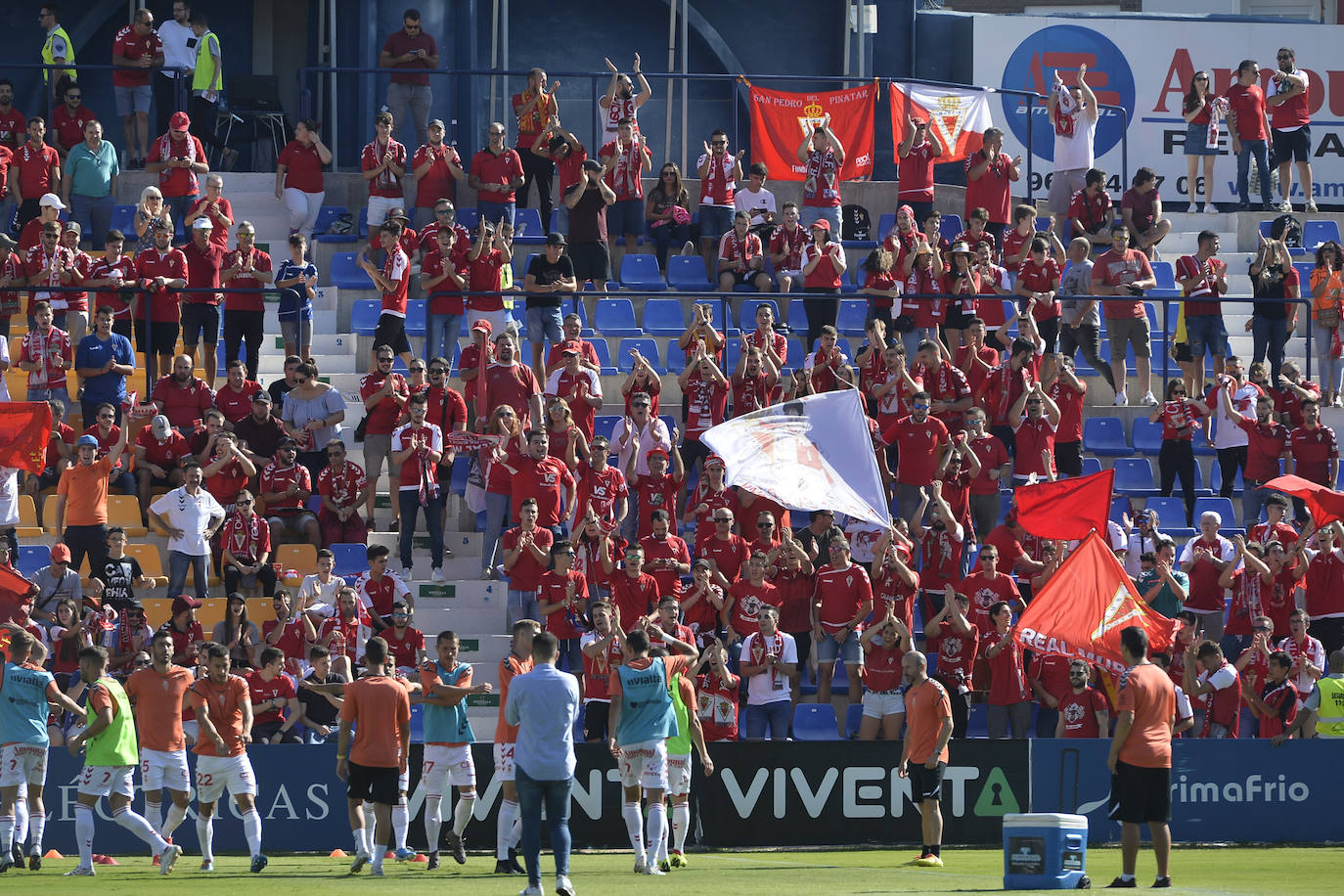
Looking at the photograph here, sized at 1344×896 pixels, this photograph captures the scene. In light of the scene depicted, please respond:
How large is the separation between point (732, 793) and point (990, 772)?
237cm

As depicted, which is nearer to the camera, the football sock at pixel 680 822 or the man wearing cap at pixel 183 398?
the football sock at pixel 680 822

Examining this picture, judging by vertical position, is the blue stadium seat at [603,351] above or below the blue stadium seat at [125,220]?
below

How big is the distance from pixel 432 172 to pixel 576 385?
5011 millimetres

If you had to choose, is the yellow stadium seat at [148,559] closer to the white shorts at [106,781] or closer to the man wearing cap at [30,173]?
the white shorts at [106,781]

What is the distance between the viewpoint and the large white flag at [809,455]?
A: 61.2ft

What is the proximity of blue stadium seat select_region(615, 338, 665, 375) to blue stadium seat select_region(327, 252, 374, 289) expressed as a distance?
3.27 m

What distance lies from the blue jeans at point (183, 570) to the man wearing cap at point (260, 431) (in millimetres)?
1379

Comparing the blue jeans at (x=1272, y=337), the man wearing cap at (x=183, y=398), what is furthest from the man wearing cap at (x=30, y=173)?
the blue jeans at (x=1272, y=337)

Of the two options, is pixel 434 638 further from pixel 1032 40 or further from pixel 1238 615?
pixel 1032 40

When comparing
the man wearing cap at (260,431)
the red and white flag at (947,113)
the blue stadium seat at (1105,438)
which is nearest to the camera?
the man wearing cap at (260,431)

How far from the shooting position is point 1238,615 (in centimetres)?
2073

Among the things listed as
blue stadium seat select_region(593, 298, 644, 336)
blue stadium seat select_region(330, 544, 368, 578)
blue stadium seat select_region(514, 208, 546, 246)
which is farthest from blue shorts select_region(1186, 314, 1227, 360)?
blue stadium seat select_region(330, 544, 368, 578)

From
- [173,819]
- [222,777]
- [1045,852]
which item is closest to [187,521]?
[222,777]

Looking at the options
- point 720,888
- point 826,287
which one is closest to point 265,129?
point 826,287
